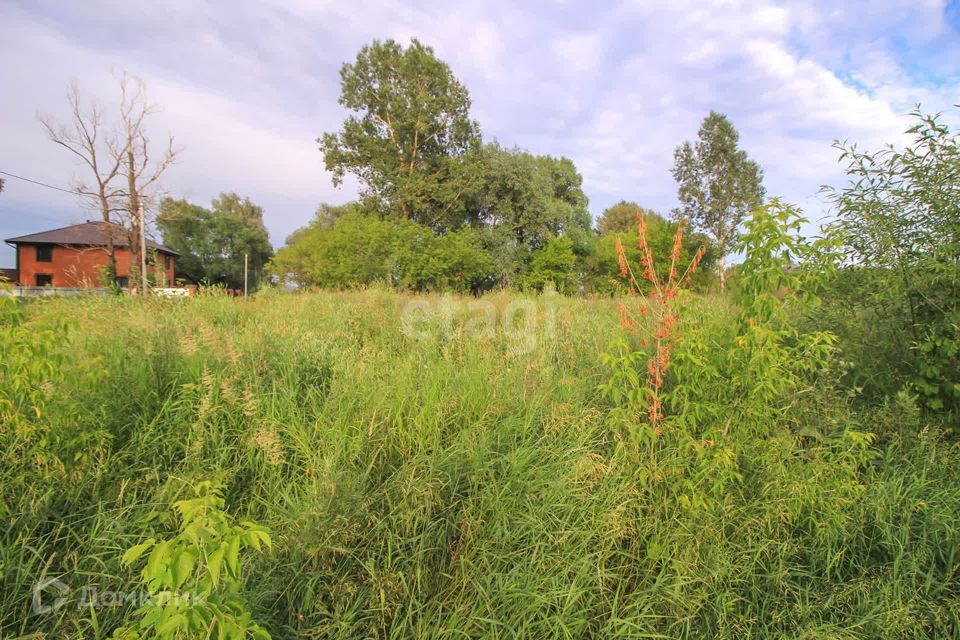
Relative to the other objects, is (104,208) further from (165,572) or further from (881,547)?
(881,547)

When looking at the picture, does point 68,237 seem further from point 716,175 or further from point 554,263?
point 716,175

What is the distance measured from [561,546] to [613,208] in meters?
46.7

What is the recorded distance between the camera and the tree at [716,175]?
2666cm

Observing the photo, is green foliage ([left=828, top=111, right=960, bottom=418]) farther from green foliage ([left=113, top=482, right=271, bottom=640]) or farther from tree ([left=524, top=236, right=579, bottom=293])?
tree ([left=524, top=236, right=579, bottom=293])

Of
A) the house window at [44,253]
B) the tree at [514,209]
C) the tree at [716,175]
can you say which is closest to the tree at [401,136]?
the tree at [514,209]

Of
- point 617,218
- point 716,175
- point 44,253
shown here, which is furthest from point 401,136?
point 44,253

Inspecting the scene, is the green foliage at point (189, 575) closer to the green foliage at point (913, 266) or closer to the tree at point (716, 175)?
the green foliage at point (913, 266)

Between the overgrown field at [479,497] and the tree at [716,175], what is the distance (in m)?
26.9

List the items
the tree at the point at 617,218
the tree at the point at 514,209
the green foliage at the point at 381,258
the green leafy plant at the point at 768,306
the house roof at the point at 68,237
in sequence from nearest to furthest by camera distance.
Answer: the green leafy plant at the point at 768,306 < the green foliage at the point at 381,258 < the tree at the point at 514,209 < the house roof at the point at 68,237 < the tree at the point at 617,218

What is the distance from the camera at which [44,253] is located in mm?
35250

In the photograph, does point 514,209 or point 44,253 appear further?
point 44,253

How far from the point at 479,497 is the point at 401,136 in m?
24.1

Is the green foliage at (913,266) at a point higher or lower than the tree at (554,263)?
lower

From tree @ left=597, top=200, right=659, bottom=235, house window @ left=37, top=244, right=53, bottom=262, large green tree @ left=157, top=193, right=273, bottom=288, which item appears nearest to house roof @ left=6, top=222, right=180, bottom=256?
house window @ left=37, top=244, right=53, bottom=262
